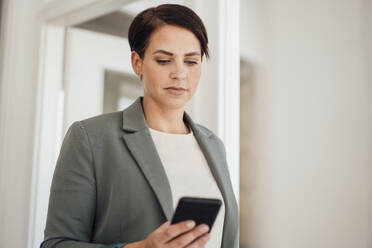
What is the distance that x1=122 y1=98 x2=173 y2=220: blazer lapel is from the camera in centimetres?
81

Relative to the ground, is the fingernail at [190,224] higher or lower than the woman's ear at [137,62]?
lower

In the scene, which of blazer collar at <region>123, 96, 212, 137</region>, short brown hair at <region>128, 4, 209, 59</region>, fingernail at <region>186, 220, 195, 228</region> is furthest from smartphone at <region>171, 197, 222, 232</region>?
short brown hair at <region>128, 4, 209, 59</region>

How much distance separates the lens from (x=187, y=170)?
2.90ft

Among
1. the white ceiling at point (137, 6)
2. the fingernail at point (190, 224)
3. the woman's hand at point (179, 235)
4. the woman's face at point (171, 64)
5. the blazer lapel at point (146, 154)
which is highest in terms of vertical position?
the white ceiling at point (137, 6)

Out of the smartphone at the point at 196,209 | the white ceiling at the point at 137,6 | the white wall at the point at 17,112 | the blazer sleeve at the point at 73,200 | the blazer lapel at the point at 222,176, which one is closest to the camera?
the smartphone at the point at 196,209

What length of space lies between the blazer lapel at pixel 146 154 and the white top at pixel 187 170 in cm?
3

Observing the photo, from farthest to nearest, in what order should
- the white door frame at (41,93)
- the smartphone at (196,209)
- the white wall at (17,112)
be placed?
the white wall at (17,112) → the white door frame at (41,93) → the smartphone at (196,209)

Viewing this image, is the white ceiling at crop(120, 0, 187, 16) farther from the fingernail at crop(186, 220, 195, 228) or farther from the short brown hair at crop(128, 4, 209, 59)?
the fingernail at crop(186, 220, 195, 228)

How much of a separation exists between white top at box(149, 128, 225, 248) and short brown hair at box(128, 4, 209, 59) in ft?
0.69

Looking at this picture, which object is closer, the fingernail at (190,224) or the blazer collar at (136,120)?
the fingernail at (190,224)

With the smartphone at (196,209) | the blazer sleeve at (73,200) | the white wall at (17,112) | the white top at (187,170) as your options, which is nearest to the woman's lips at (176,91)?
the white top at (187,170)

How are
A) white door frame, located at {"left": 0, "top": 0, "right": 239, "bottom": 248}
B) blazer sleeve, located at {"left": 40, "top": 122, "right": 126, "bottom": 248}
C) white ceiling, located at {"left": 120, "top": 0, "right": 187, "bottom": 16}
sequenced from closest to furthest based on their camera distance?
blazer sleeve, located at {"left": 40, "top": 122, "right": 126, "bottom": 248}, white ceiling, located at {"left": 120, "top": 0, "right": 187, "bottom": 16}, white door frame, located at {"left": 0, "top": 0, "right": 239, "bottom": 248}

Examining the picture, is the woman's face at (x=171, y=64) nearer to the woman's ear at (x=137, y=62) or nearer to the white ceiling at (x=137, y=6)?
the woman's ear at (x=137, y=62)

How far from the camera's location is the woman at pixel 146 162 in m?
0.81
